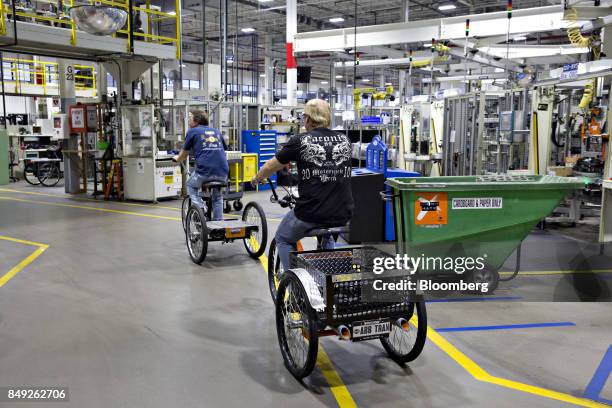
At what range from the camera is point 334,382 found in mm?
3455

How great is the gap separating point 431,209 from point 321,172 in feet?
4.66

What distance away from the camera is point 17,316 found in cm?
464

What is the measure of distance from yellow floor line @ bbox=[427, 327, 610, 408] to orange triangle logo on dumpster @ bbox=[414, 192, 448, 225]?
1152 millimetres

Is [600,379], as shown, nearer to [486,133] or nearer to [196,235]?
[196,235]

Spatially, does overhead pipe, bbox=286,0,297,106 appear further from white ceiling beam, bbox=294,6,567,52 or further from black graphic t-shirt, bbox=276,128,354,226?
black graphic t-shirt, bbox=276,128,354,226

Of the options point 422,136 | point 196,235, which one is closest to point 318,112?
point 196,235

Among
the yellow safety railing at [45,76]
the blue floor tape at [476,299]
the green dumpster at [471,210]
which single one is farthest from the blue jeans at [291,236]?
the yellow safety railing at [45,76]

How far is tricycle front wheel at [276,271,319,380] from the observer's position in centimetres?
322

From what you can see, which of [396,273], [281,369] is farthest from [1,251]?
[396,273]

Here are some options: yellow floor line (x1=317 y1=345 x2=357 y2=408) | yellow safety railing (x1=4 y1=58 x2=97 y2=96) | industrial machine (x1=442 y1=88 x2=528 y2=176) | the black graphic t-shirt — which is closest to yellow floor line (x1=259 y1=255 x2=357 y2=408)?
yellow floor line (x1=317 y1=345 x2=357 y2=408)

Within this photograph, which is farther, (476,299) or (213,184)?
(213,184)

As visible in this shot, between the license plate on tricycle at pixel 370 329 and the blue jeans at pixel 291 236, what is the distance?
0.95 meters

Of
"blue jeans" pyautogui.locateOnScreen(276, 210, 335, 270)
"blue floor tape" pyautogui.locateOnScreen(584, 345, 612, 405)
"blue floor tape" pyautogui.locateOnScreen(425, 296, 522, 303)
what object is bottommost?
"blue floor tape" pyautogui.locateOnScreen(584, 345, 612, 405)

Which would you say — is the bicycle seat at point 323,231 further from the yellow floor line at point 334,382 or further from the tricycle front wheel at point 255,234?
the tricycle front wheel at point 255,234
